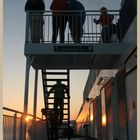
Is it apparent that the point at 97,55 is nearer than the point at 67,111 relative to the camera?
Yes

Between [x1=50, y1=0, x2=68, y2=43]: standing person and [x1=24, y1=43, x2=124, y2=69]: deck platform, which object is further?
[x1=50, y1=0, x2=68, y2=43]: standing person

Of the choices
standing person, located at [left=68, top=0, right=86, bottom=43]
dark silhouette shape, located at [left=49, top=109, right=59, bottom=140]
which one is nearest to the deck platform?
standing person, located at [left=68, top=0, right=86, bottom=43]

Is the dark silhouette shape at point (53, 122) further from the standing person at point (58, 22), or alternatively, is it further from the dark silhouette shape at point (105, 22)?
the dark silhouette shape at point (105, 22)

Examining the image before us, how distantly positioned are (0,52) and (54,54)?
25.6 ft

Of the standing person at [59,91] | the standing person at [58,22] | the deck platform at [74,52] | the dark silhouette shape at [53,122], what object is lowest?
the dark silhouette shape at [53,122]

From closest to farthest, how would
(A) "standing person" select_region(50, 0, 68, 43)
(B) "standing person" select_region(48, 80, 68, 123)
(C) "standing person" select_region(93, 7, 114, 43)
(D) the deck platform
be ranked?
(D) the deck platform, (A) "standing person" select_region(50, 0, 68, 43), (C) "standing person" select_region(93, 7, 114, 43), (B) "standing person" select_region(48, 80, 68, 123)

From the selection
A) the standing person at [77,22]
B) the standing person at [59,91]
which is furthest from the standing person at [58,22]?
the standing person at [59,91]

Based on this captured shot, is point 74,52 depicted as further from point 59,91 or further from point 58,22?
point 59,91

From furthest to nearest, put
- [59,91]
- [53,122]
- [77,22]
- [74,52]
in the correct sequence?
[53,122] < [59,91] < [77,22] < [74,52]

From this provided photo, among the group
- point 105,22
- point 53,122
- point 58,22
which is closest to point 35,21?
point 58,22

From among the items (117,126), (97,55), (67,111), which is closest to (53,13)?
(97,55)

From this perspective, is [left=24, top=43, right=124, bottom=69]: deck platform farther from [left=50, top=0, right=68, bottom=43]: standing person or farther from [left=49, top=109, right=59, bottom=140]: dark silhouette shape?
[left=49, top=109, right=59, bottom=140]: dark silhouette shape

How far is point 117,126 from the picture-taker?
10.3 metres

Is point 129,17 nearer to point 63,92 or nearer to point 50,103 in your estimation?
point 63,92
